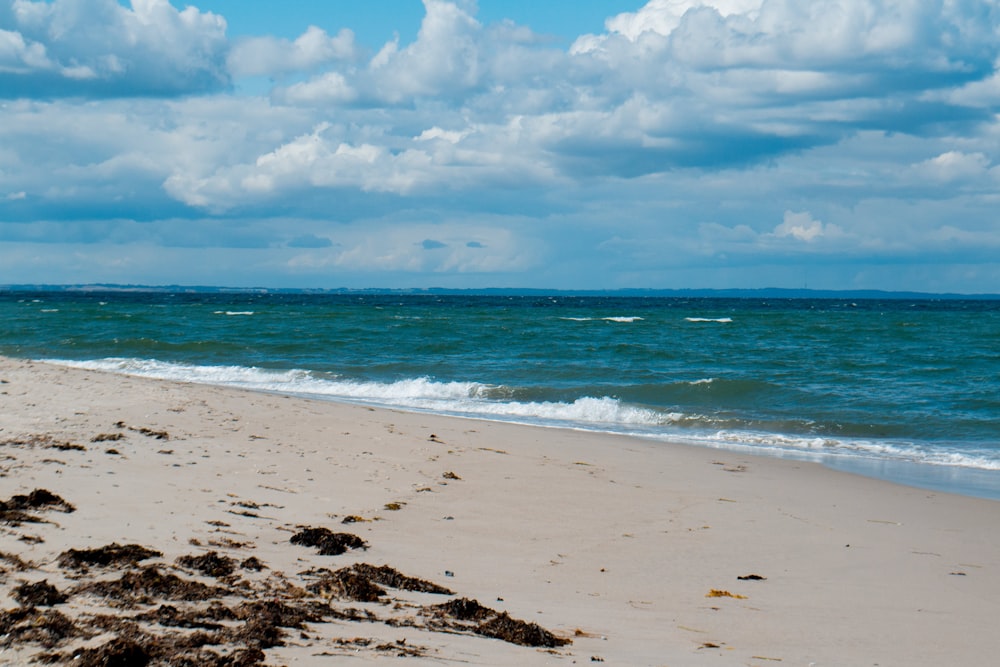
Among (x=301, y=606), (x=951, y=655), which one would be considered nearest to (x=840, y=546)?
(x=951, y=655)

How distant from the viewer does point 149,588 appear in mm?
4758

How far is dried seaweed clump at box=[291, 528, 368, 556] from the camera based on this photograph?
624 cm

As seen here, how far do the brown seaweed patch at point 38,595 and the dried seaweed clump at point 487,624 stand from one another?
183 centimetres

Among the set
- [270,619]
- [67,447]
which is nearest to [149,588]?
[270,619]

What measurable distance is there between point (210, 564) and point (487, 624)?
1701 millimetres

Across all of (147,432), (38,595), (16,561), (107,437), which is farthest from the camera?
(147,432)

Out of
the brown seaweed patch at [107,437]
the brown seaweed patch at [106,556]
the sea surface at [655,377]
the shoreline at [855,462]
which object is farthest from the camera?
the sea surface at [655,377]

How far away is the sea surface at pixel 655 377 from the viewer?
52.0 ft

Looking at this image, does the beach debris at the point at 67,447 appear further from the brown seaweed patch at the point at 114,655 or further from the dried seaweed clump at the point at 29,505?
the brown seaweed patch at the point at 114,655

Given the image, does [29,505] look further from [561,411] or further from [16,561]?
[561,411]

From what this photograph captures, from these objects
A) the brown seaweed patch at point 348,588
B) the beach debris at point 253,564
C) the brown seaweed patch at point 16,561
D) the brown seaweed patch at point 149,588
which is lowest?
the brown seaweed patch at point 348,588

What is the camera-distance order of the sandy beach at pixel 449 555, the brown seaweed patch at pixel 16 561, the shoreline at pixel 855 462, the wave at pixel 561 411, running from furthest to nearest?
the wave at pixel 561 411
the shoreline at pixel 855 462
the brown seaweed patch at pixel 16 561
the sandy beach at pixel 449 555

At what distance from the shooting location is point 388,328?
4459cm

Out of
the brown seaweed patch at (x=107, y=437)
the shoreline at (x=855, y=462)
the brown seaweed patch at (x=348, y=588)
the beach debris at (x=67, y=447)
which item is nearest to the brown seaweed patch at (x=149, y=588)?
the brown seaweed patch at (x=348, y=588)
